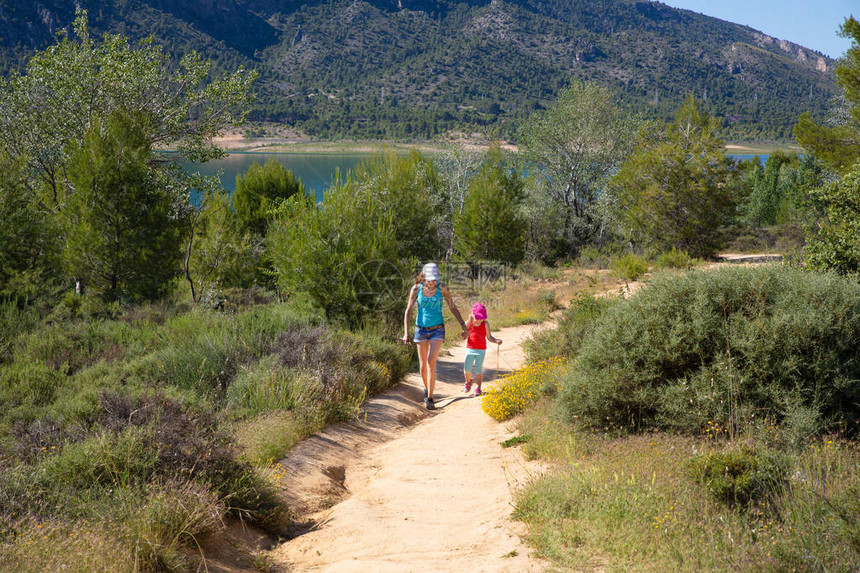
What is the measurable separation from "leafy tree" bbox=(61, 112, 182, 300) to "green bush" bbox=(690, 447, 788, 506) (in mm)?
12768

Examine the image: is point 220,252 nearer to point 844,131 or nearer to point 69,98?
point 69,98

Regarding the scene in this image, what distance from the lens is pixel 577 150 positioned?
118 ft

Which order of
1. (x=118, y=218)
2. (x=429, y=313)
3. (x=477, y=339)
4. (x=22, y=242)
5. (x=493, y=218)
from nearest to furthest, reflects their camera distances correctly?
(x=429, y=313)
(x=477, y=339)
(x=22, y=242)
(x=118, y=218)
(x=493, y=218)

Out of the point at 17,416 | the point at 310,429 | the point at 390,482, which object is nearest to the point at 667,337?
the point at 390,482

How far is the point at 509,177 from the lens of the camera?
29.6 meters

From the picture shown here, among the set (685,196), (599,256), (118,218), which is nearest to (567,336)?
(118,218)

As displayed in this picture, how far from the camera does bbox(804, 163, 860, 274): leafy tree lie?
803 cm

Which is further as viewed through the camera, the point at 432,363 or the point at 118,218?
the point at 118,218

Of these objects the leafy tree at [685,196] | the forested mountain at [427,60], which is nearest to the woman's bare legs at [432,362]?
the leafy tree at [685,196]

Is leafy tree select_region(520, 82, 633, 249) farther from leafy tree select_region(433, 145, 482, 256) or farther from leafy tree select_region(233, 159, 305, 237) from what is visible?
leafy tree select_region(233, 159, 305, 237)

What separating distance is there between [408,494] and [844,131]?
21.1m

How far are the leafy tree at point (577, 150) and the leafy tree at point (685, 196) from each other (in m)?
6.62

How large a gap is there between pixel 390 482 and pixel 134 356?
469cm

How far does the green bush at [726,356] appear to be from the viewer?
16.1ft
